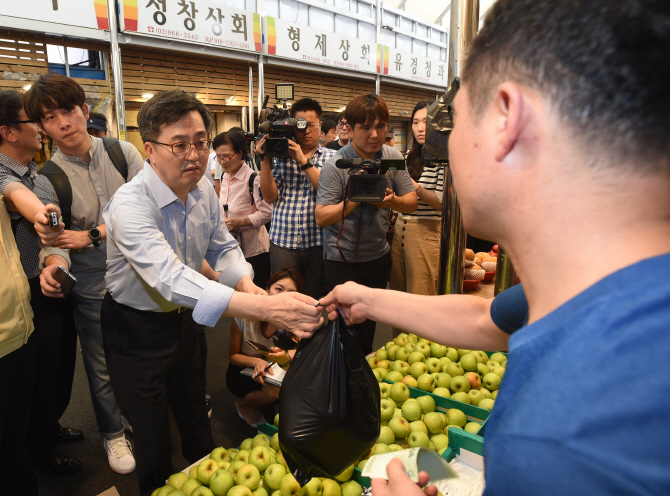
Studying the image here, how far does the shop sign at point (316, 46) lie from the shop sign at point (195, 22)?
352mm

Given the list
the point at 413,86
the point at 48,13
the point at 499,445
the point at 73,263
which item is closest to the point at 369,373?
the point at 499,445

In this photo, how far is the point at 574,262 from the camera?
486 mm

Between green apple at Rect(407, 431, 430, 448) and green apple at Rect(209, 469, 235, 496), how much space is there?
2.01 feet

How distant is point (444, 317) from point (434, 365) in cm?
115

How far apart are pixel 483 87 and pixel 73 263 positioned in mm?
2252

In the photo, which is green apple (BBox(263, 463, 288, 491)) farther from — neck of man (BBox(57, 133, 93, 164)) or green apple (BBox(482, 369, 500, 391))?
neck of man (BBox(57, 133, 93, 164))

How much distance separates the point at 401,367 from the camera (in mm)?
2012

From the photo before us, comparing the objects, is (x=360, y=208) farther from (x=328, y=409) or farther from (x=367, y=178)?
(x=328, y=409)

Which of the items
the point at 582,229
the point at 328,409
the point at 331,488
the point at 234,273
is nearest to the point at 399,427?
the point at 331,488

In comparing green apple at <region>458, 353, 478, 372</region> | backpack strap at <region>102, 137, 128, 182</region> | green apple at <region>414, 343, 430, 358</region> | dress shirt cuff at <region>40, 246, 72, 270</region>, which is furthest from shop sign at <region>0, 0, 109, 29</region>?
green apple at <region>458, 353, 478, 372</region>

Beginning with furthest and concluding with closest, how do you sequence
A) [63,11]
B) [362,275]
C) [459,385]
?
[63,11], [362,275], [459,385]

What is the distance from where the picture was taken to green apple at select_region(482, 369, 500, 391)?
6.31 feet

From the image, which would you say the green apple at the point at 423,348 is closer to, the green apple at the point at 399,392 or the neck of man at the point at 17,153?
the green apple at the point at 399,392

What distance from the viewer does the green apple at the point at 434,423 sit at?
165 cm
